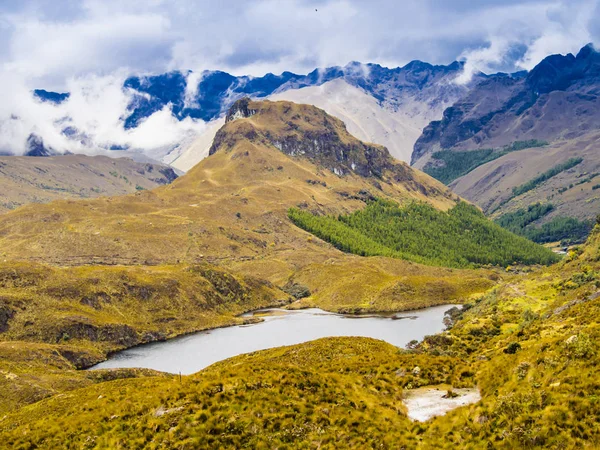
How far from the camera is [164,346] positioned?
13738 cm

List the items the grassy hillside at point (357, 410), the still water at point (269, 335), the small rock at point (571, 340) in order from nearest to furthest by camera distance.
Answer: the grassy hillside at point (357, 410) < the small rock at point (571, 340) < the still water at point (269, 335)

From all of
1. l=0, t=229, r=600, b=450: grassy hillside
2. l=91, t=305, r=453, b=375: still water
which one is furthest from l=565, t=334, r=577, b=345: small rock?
l=91, t=305, r=453, b=375: still water

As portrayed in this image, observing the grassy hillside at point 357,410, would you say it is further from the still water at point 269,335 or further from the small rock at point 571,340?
the still water at point 269,335

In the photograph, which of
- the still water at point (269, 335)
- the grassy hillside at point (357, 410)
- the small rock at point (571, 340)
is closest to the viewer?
the grassy hillside at point (357, 410)

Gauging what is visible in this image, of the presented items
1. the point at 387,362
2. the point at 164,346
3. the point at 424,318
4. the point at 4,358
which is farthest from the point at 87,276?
the point at 387,362

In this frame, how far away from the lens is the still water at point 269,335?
4829 inches

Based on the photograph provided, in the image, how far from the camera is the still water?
122656 mm

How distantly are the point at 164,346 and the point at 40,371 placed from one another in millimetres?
48894

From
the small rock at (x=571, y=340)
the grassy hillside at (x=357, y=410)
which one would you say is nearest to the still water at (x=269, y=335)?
the grassy hillside at (x=357, y=410)

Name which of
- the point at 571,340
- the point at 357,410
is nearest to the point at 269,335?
the point at 357,410

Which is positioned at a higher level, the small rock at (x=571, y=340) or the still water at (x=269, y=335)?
the small rock at (x=571, y=340)

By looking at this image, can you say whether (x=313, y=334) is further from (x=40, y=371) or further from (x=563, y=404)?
(x=563, y=404)

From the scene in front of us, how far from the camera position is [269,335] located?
146 m

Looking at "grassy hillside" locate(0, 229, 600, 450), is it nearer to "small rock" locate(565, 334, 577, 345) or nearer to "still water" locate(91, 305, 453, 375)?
"small rock" locate(565, 334, 577, 345)
